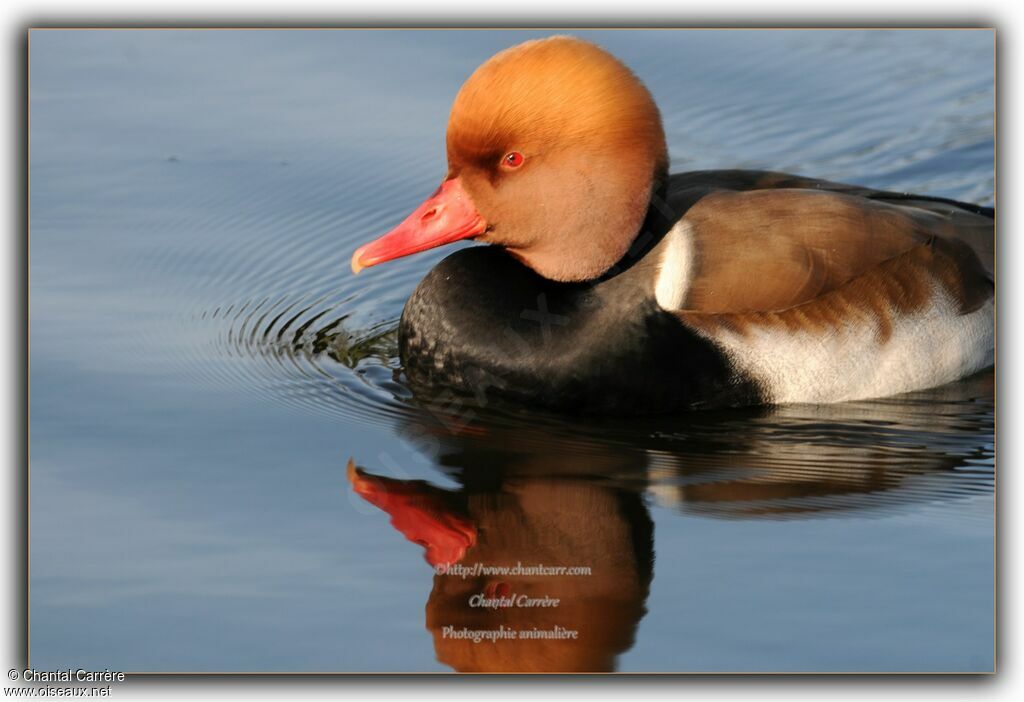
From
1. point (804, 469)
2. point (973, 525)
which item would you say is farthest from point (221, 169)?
point (973, 525)

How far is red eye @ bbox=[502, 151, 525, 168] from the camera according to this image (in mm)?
6699

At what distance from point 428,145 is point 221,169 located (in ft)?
3.57

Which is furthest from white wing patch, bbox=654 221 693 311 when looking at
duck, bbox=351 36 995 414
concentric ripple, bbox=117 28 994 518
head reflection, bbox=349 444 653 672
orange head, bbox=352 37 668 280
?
head reflection, bbox=349 444 653 672

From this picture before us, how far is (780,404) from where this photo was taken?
7.06 m

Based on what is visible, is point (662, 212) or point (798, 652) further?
point (662, 212)

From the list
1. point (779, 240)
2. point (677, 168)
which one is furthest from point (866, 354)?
point (677, 168)

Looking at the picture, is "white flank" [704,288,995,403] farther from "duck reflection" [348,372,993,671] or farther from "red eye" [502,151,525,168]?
"red eye" [502,151,525,168]

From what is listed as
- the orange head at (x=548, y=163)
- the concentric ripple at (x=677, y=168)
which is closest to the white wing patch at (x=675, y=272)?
the orange head at (x=548, y=163)

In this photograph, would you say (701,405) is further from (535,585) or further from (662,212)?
(535,585)

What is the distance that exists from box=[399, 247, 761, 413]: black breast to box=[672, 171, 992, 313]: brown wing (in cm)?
20

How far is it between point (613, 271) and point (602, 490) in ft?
3.62

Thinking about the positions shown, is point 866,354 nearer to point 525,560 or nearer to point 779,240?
point 779,240

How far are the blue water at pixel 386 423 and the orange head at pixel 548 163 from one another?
2.21 feet

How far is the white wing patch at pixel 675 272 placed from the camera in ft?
22.4
